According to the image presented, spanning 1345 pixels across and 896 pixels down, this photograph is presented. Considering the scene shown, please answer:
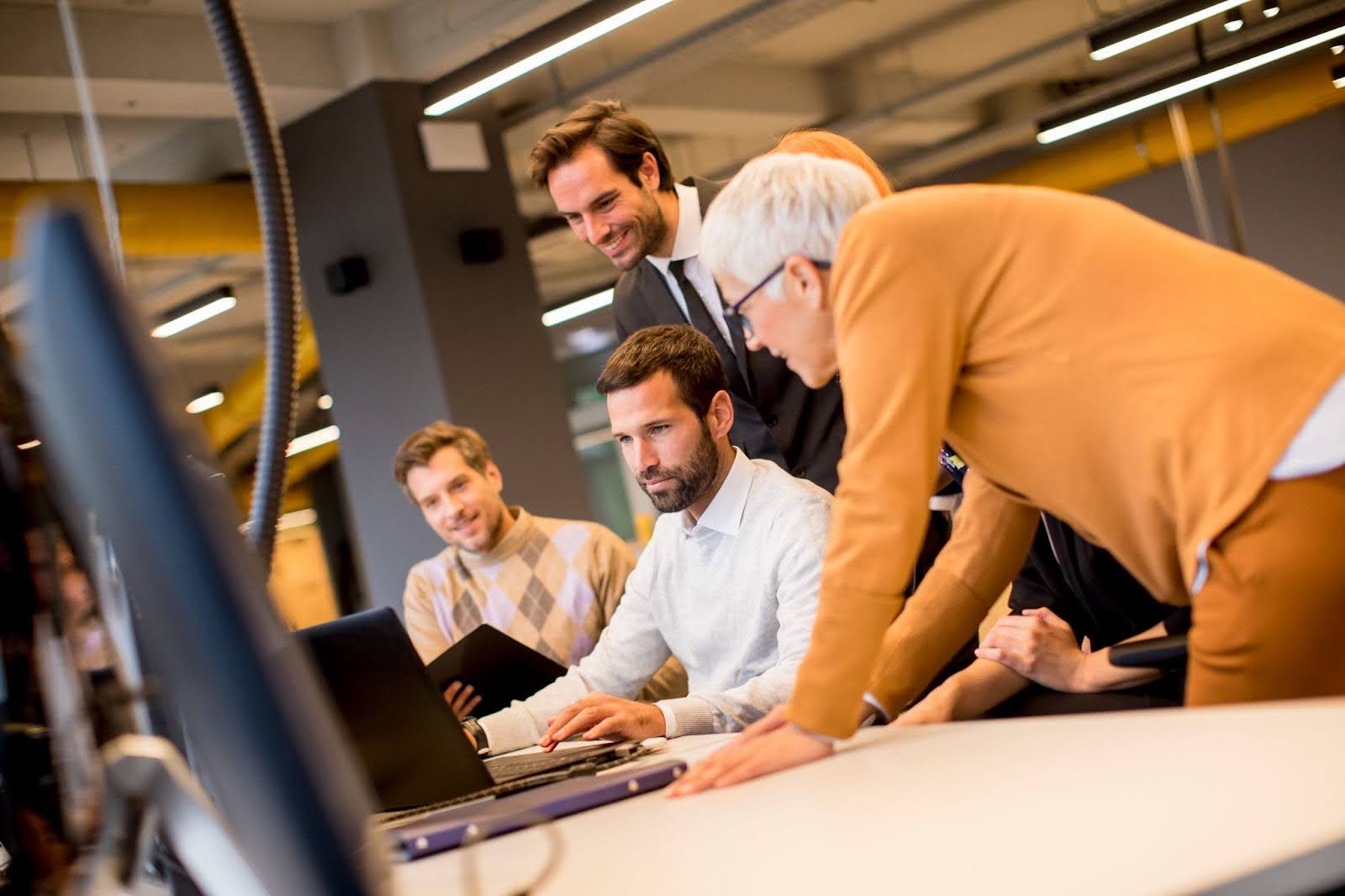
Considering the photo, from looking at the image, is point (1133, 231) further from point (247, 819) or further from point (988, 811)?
point (247, 819)

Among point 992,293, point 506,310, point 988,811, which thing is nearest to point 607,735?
point 992,293

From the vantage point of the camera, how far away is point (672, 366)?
265 centimetres

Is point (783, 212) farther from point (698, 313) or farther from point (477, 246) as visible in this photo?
point (477, 246)

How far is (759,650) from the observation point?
2.48m

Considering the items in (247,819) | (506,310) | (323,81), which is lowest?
(247,819)

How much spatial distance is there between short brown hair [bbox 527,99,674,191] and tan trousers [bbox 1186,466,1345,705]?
1.91 meters

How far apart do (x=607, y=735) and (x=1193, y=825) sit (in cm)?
130

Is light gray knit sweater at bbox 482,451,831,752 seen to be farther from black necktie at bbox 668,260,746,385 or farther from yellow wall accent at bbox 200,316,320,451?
yellow wall accent at bbox 200,316,320,451

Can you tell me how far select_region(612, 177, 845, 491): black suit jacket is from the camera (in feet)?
9.66

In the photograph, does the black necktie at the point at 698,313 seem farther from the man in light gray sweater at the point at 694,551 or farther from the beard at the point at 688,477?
the beard at the point at 688,477

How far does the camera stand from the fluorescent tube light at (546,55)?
18.8 feet

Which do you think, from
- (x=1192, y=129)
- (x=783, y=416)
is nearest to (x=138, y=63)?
(x=783, y=416)

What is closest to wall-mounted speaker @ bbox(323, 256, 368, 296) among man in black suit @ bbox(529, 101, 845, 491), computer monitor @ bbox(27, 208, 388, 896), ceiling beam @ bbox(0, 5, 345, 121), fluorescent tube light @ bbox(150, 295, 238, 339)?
ceiling beam @ bbox(0, 5, 345, 121)

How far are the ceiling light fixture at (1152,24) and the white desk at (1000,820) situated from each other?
7118 millimetres
